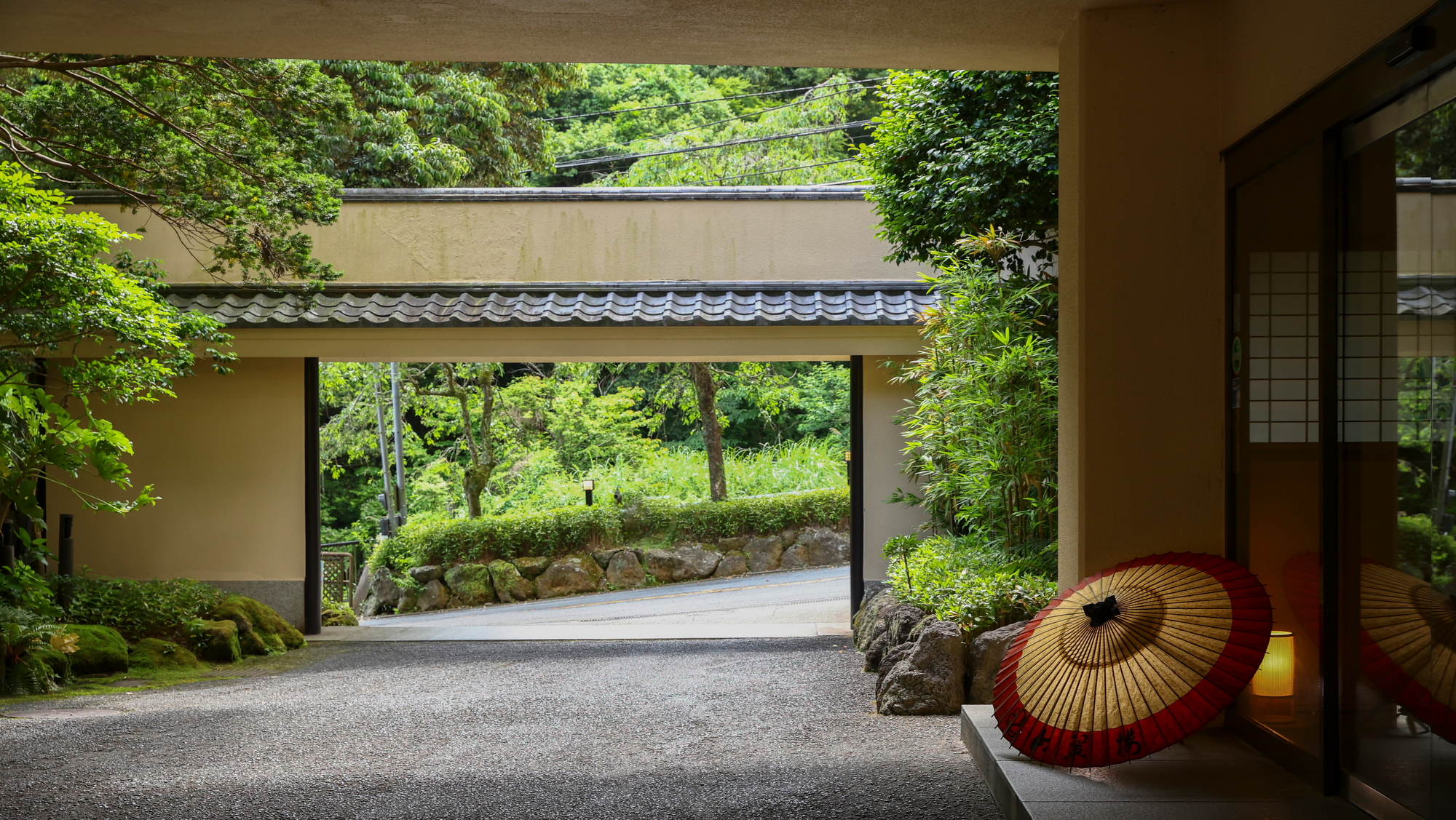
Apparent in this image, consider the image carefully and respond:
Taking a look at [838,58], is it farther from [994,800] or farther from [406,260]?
[406,260]

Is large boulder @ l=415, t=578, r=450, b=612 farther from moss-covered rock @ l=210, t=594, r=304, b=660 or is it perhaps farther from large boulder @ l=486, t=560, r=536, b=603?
moss-covered rock @ l=210, t=594, r=304, b=660

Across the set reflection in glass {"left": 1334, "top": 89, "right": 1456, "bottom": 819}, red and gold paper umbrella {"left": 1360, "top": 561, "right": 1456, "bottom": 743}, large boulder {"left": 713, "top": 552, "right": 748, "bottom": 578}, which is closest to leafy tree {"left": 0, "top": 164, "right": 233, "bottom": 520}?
reflection in glass {"left": 1334, "top": 89, "right": 1456, "bottom": 819}

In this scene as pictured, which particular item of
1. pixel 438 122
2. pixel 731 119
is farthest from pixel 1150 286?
pixel 731 119

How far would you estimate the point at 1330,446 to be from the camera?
3285mm

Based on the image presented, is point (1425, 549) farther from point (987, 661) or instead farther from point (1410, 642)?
point (987, 661)

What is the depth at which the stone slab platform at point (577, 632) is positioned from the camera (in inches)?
364

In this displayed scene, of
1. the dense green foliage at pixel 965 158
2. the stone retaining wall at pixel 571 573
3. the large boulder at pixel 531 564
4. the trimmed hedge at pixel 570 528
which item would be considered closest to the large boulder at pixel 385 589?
the stone retaining wall at pixel 571 573

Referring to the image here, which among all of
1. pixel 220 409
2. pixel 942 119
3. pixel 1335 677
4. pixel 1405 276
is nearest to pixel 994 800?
pixel 1335 677

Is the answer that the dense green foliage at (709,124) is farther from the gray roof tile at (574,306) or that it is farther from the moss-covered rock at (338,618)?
the moss-covered rock at (338,618)

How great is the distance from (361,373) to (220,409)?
389 inches

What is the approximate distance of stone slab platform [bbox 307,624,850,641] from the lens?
9.23 m

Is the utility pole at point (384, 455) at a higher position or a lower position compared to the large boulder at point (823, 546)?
higher

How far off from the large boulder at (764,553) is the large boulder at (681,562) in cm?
63

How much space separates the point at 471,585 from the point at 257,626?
6358mm
